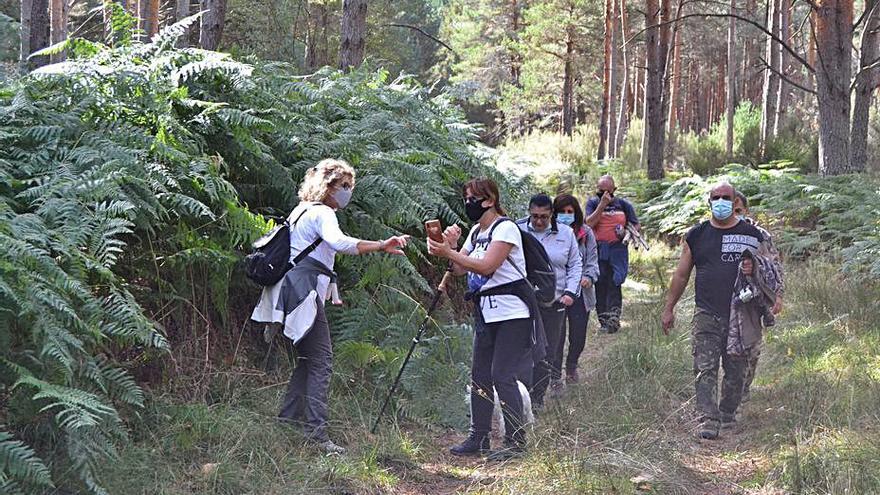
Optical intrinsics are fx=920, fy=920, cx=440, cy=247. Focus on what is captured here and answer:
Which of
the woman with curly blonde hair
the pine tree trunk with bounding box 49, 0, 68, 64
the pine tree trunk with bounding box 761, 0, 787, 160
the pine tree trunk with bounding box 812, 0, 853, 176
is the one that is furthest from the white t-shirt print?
the pine tree trunk with bounding box 761, 0, 787, 160

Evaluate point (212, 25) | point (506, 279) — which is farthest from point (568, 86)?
point (506, 279)

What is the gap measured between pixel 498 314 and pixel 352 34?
8.49 m

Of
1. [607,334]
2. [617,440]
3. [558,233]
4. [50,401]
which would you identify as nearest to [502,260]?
[617,440]

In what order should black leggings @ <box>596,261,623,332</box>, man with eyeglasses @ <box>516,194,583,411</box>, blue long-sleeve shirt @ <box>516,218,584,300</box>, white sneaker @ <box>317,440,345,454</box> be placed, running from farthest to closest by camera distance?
black leggings @ <box>596,261,623,332</box> → blue long-sleeve shirt @ <box>516,218,584,300</box> → man with eyeglasses @ <box>516,194,583,411</box> → white sneaker @ <box>317,440,345,454</box>

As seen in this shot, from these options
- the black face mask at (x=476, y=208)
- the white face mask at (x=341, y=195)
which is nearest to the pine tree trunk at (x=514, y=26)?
the black face mask at (x=476, y=208)

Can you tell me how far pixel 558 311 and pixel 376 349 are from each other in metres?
1.93

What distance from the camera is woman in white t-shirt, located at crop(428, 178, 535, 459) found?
6.39 m

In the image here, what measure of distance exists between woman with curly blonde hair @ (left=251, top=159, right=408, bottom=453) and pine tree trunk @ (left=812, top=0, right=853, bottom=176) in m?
9.73

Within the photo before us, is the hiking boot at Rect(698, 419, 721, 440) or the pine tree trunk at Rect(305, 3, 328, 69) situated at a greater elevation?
the pine tree trunk at Rect(305, 3, 328, 69)

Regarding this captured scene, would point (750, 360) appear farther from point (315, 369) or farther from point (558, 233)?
point (315, 369)

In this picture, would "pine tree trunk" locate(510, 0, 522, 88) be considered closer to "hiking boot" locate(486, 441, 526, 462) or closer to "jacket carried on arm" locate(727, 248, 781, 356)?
"jacket carried on arm" locate(727, 248, 781, 356)

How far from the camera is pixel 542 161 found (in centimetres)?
2725

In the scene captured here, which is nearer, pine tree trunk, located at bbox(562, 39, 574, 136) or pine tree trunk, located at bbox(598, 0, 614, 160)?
pine tree trunk, located at bbox(598, 0, 614, 160)

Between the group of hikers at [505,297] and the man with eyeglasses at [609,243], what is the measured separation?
2.76m
